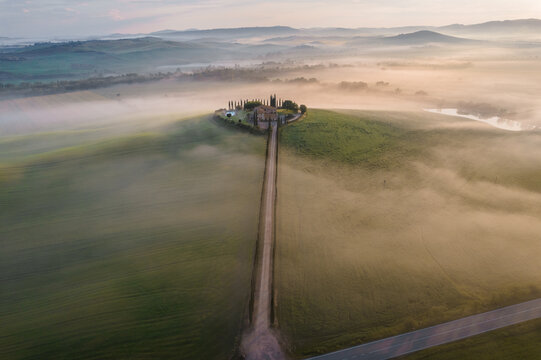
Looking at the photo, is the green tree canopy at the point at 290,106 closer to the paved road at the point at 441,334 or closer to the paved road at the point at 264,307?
the paved road at the point at 264,307

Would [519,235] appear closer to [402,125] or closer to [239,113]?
[402,125]

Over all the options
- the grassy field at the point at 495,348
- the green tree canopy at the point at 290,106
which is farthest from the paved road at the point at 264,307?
the green tree canopy at the point at 290,106

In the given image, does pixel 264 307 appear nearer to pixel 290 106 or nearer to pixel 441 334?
pixel 441 334

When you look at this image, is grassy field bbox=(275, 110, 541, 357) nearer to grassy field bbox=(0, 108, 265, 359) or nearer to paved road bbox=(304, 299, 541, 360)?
paved road bbox=(304, 299, 541, 360)

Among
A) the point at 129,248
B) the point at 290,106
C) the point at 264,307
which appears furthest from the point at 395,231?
the point at 290,106

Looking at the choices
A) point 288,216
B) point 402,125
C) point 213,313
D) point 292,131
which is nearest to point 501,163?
point 402,125

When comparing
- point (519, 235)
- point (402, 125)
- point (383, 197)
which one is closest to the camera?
point (519, 235)
